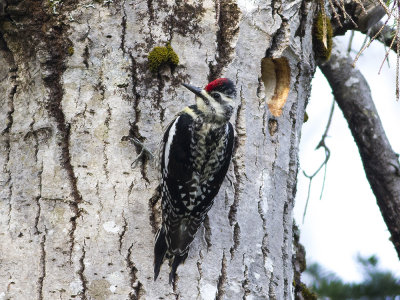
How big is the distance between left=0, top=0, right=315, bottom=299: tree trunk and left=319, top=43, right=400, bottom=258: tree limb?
1.09 meters

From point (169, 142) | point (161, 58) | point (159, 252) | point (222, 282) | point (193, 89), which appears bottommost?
point (222, 282)

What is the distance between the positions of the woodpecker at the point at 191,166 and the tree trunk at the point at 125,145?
50 mm

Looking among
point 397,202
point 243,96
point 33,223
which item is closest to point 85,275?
point 33,223

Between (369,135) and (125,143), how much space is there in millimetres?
1976

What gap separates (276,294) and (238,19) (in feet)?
4.31

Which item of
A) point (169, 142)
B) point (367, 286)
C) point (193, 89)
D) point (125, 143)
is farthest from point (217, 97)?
point (367, 286)

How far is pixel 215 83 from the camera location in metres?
2.67

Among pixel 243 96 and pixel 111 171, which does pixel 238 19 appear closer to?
pixel 243 96

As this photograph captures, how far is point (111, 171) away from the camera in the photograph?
2.50 meters

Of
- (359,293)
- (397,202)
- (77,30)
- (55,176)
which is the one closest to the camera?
(55,176)

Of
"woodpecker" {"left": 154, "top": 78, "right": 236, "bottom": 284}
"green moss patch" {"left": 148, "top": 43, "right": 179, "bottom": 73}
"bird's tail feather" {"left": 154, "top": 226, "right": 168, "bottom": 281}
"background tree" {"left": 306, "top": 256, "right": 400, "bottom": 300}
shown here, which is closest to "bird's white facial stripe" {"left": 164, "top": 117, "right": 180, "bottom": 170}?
"woodpecker" {"left": 154, "top": 78, "right": 236, "bottom": 284}

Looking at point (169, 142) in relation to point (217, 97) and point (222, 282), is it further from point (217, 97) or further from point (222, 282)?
point (222, 282)

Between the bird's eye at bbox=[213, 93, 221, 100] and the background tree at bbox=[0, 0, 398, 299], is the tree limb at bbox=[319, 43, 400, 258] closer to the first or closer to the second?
the background tree at bbox=[0, 0, 398, 299]

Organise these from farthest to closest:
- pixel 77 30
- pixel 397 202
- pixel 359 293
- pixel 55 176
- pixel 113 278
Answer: pixel 397 202 < pixel 359 293 < pixel 77 30 < pixel 55 176 < pixel 113 278
